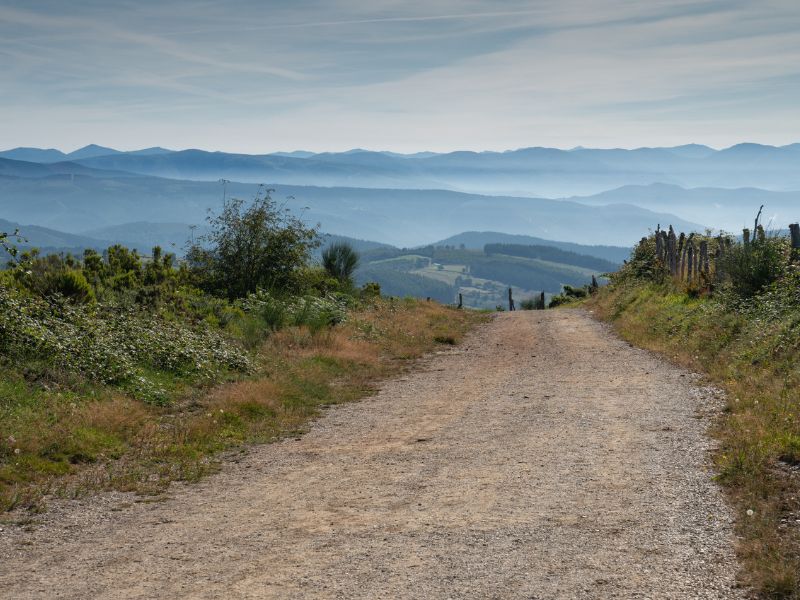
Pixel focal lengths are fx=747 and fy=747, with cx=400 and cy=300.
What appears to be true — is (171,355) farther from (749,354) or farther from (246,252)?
(749,354)

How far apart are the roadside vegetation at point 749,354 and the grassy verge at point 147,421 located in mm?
6383

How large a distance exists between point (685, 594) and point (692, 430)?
586 cm

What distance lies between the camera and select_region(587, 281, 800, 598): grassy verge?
6.38 meters

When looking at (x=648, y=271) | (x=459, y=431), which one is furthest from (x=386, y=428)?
(x=648, y=271)

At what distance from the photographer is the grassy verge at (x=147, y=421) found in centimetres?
909

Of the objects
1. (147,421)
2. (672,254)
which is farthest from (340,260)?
(147,421)

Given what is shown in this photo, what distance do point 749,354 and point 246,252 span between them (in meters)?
16.3

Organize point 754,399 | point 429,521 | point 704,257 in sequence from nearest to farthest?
point 429,521 → point 754,399 → point 704,257

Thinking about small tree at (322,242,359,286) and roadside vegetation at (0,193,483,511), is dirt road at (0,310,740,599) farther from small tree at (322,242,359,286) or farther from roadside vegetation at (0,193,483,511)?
small tree at (322,242,359,286)

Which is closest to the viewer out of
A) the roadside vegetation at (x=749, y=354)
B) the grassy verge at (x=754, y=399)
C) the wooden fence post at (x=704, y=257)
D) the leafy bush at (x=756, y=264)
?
the grassy verge at (x=754, y=399)

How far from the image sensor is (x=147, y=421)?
11.7 metres

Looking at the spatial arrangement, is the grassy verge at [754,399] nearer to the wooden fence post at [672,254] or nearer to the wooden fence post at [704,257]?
the wooden fence post at [704,257]

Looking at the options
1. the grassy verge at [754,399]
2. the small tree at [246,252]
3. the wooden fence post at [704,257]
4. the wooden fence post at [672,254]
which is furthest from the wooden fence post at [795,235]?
the small tree at [246,252]

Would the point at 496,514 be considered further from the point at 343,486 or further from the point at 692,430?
the point at 692,430
